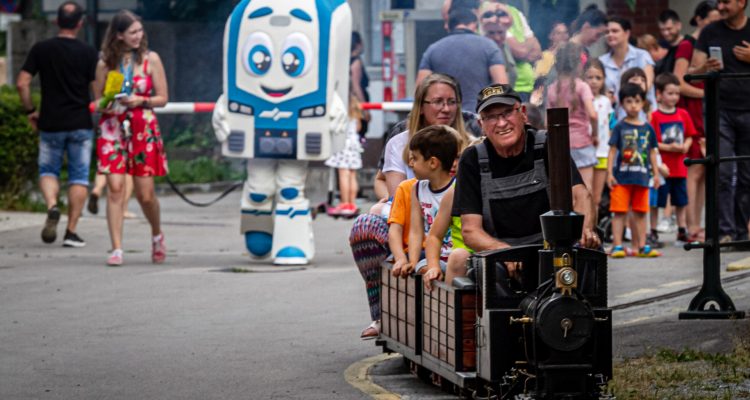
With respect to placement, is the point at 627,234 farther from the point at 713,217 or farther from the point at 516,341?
the point at 516,341

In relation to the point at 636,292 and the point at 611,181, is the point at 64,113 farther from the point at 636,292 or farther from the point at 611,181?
the point at 636,292

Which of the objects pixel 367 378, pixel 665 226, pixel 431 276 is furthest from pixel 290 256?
pixel 431 276

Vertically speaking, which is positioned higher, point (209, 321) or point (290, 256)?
point (290, 256)

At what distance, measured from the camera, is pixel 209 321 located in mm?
9234

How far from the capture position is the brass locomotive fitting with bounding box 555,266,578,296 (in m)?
5.82

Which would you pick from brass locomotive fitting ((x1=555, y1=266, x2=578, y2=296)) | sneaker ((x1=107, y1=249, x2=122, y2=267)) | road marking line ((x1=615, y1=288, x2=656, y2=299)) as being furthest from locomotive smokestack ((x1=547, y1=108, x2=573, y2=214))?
sneaker ((x1=107, y1=249, x2=122, y2=267))

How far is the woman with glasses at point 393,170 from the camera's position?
7859 mm

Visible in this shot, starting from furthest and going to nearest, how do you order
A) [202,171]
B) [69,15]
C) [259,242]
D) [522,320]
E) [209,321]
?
[202,171] < [69,15] < [259,242] < [209,321] < [522,320]

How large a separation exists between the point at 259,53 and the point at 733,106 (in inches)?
135

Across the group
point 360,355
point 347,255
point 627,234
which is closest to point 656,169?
point 627,234

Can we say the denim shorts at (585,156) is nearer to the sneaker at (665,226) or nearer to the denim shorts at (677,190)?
the denim shorts at (677,190)

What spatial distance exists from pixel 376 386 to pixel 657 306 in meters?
2.81

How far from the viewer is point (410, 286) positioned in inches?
279

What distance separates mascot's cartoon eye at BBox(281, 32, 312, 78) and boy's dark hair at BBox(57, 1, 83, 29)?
7.74 ft
